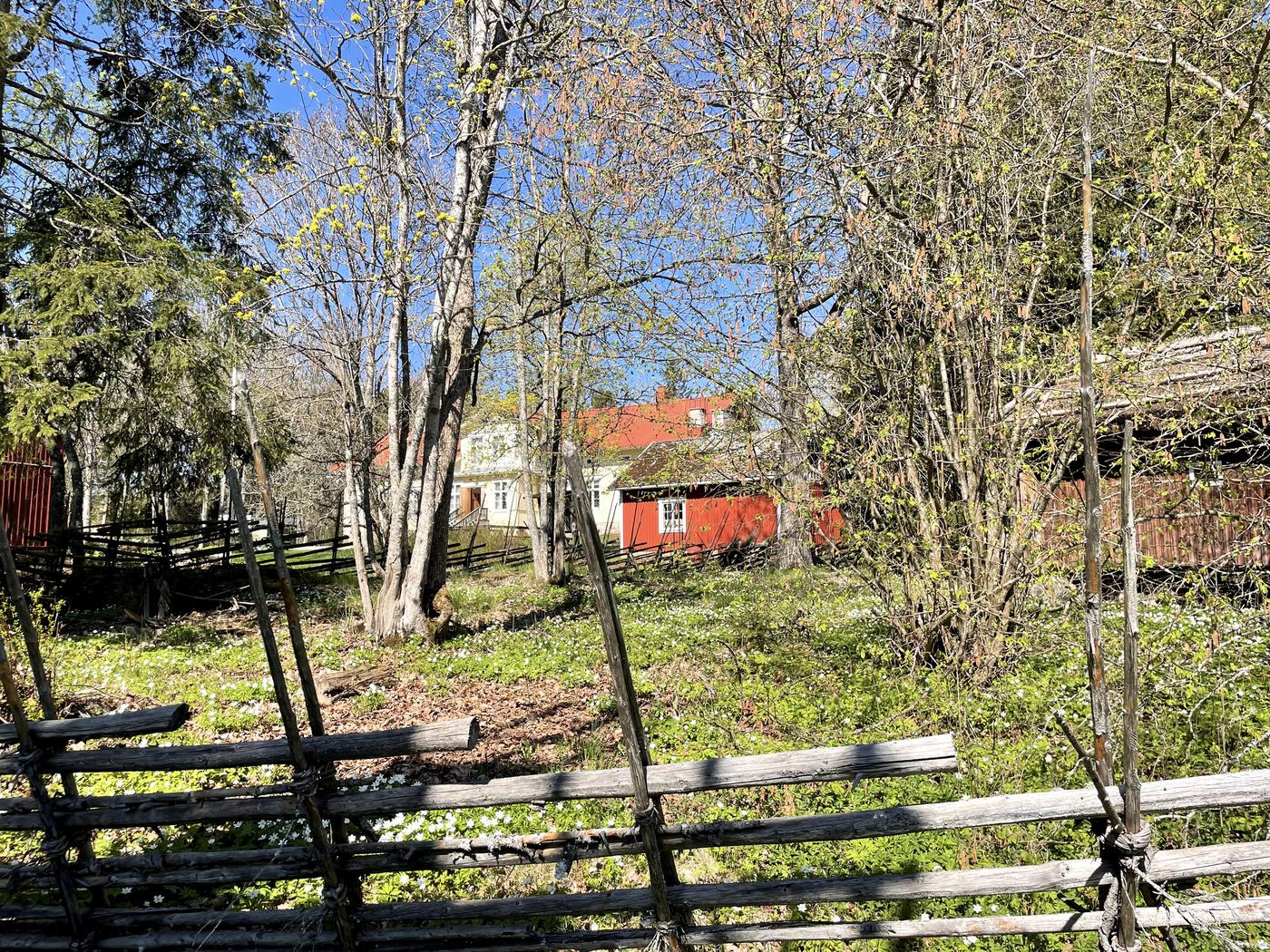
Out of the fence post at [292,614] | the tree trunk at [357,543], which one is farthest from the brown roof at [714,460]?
the tree trunk at [357,543]

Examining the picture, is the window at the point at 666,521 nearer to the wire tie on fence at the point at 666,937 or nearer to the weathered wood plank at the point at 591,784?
the weathered wood plank at the point at 591,784

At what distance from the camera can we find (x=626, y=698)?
2.56m

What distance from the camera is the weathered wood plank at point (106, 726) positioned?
3.03 metres

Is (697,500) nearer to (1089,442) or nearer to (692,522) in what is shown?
(692,522)

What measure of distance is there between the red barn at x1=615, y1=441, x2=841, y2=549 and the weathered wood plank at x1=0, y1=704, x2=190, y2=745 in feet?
14.5

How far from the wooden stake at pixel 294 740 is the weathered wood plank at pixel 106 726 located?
17.1 inches

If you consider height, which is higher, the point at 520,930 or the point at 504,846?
the point at 504,846

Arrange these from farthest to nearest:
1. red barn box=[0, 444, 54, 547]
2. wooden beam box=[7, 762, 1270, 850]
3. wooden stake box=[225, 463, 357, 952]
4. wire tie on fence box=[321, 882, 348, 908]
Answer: red barn box=[0, 444, 54, 547] → wire tie on fence box=[321, 882, 348, 908] → wooden stake box=[225, 463, 357, 952] → wooden beam box=[7, 762, 1270, 850]

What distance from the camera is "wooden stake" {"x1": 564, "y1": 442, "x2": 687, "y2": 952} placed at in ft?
8.01

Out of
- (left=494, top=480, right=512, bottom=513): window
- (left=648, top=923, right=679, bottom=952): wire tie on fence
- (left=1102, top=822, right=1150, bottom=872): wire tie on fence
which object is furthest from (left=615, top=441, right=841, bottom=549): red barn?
(left=494, top=480, right=512, bottom=513): window

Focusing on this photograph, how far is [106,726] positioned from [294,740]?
3.36 ft

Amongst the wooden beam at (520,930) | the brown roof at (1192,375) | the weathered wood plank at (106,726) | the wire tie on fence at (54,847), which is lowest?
the wooden beam at (520,930)

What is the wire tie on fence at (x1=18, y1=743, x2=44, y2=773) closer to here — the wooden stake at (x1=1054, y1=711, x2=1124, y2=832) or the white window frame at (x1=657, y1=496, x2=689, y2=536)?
the wooden stake at (x1=1054, y1=711, x2=1124, y2=832)

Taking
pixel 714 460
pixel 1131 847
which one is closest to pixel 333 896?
pixel 1131 847
